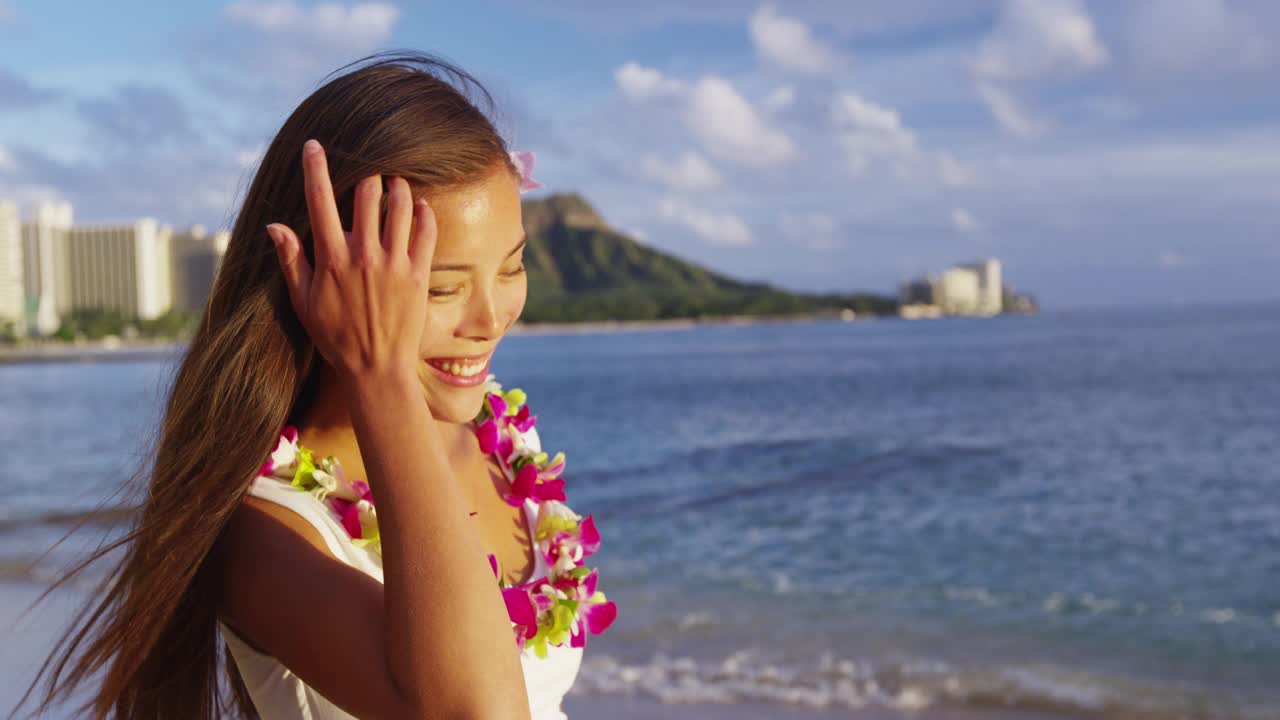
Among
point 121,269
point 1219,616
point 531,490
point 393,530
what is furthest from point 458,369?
point 121,269

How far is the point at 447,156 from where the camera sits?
1560mm

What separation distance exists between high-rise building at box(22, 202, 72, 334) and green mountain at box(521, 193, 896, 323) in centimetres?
6382

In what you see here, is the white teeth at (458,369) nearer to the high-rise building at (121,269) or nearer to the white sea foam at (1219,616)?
the white sea foam at (1219,616)

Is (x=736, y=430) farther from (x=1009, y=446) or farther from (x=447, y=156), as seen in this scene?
(x=447, y=156)

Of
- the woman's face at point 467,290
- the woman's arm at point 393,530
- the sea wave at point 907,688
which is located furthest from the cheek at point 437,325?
the sea wave at point 907,688

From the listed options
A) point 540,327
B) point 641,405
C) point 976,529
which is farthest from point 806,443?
point 540,327

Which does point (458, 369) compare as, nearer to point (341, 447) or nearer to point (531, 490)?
point (341, 447)

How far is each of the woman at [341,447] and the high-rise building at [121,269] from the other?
154 meters

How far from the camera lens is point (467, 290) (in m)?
1.60

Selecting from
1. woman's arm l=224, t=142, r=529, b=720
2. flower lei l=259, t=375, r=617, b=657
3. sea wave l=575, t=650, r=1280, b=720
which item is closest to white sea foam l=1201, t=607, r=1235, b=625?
sea wave l=575, t=650, r=1280, b=720

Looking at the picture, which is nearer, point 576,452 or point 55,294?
point 576,452

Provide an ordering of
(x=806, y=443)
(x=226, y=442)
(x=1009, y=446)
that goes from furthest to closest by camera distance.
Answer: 1. (x=806, y=443)
2. (x=1009, y=446)
3. (x=226, y=442)

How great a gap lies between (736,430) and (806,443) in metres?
3.72

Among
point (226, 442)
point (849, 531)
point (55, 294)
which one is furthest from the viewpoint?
point (55, 294)
